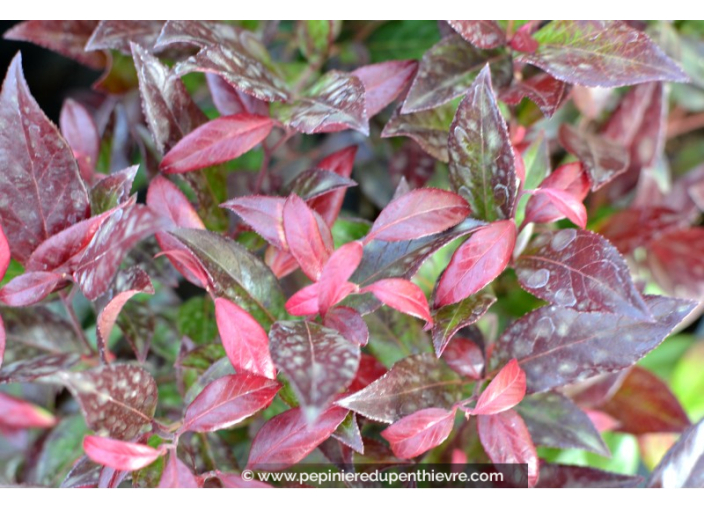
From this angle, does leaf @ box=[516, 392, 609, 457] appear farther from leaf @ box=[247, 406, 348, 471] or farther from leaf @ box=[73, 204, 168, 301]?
leaf @ box=[73, 204, 168, 301]

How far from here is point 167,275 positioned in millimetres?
654

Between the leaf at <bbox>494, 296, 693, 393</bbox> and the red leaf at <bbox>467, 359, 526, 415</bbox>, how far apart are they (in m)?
0.04

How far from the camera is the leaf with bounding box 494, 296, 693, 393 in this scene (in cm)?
55

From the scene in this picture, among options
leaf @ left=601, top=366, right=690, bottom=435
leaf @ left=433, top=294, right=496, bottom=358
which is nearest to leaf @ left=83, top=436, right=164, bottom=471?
leaf @ left=433, top=294, right=496, bottom=358

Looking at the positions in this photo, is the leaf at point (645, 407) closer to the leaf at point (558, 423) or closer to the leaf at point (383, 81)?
the leaf at point (558, 423)

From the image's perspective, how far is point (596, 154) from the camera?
70 centimetres

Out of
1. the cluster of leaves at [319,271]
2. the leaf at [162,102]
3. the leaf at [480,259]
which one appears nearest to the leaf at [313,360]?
the cluster of leaves at [319,271]

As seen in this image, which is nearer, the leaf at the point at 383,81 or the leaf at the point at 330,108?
the leaf at the point at 330,108

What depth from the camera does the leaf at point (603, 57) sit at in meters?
0.59

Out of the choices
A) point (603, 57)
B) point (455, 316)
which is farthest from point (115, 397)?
point (603, 57)

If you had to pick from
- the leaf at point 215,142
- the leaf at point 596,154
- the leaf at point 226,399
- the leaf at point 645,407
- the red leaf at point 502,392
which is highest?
the leaf at point 215,142

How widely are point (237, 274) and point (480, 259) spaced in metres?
0.20

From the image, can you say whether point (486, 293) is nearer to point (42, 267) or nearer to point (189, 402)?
point (189, 402)
